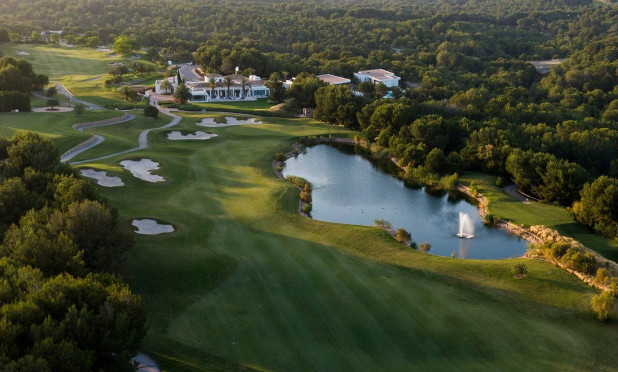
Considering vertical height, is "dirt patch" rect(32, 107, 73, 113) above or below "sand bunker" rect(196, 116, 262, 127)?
above

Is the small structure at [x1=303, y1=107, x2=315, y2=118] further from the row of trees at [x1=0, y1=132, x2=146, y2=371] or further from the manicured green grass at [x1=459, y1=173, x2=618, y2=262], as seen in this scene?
the row of trees at [x1=0, y1=132, x2=146, y2=371]

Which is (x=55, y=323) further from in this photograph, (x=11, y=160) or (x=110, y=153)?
(x=110, y=153)

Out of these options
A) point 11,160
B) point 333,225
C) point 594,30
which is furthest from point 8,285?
point 594,30

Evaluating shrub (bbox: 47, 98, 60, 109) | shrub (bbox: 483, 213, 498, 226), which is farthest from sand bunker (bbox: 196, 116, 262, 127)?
shrub (bbox: 483, 213, 498, 226)

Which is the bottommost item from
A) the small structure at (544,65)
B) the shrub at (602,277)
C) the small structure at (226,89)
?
the shrub at (602,277)

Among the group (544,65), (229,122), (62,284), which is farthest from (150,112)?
(544,65)

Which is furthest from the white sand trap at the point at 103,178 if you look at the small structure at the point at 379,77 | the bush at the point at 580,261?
the small structure at the point at 379,77

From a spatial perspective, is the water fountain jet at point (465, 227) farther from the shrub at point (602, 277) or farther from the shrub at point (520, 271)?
the shrub at point (602, 277)
